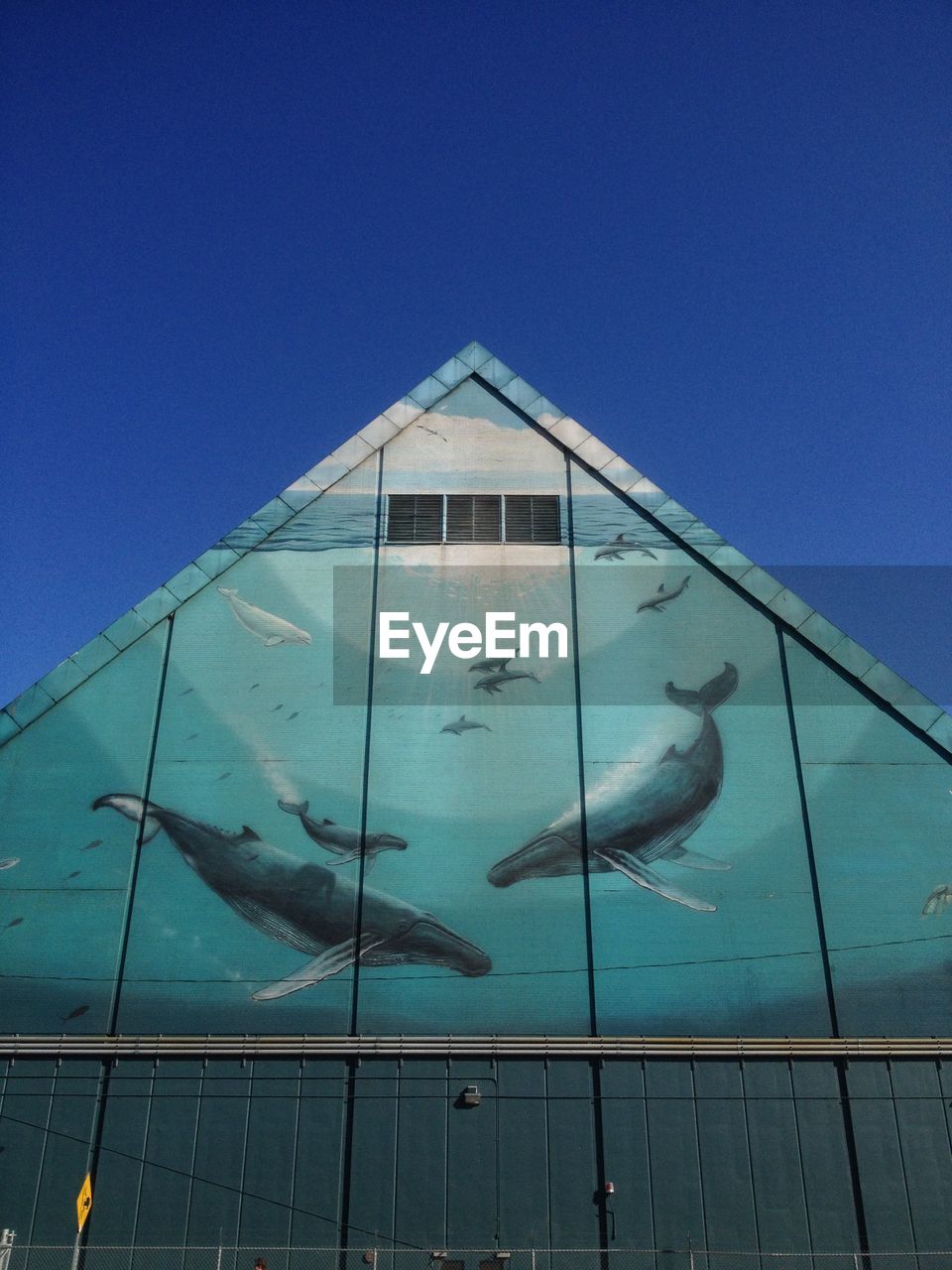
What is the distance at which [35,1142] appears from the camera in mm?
20375

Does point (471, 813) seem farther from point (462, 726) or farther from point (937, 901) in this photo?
point (937, 901)

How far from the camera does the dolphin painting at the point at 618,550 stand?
86.7ft

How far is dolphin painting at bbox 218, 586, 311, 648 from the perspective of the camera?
83.5 feet

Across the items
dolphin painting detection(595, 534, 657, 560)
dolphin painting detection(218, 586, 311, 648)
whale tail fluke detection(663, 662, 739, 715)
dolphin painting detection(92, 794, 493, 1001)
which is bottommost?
dolphin painting detection(92, 794, 493, 1001)

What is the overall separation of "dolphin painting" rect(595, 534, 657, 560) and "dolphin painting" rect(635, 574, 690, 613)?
1013 millimetres

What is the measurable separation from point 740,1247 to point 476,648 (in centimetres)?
1376

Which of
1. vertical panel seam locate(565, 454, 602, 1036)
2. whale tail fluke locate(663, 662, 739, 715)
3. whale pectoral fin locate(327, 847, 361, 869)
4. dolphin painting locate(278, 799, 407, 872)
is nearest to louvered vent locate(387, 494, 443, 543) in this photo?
vertical panel seam locate(565, 454, 602, 1036)

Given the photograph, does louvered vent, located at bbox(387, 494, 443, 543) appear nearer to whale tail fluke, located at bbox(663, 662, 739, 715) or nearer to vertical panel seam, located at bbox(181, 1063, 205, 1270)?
whale tail fluke, located at bbox(663, 662, 739, 715)

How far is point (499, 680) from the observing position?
25.0m

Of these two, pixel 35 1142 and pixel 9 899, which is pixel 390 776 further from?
pixel 35 1142

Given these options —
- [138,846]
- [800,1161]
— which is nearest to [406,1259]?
[800,1161]

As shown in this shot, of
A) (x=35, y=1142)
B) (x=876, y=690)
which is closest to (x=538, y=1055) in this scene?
(x=35, y=1142)

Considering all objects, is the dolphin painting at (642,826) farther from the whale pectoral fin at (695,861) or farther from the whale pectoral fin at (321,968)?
the whale pectoral fin at (321,968)

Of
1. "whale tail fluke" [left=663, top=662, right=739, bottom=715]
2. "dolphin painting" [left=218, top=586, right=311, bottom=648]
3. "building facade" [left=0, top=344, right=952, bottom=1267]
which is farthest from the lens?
"dolphin painting" [left=218, top=586, right=311, bottom=648]
